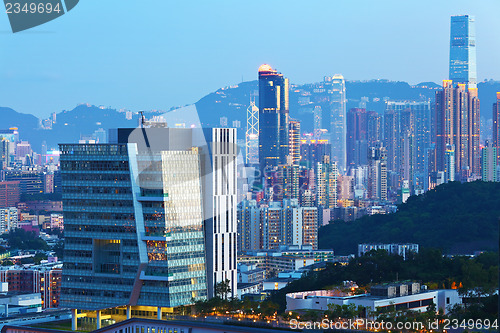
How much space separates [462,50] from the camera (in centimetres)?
16725

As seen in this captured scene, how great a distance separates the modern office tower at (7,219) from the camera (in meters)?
115

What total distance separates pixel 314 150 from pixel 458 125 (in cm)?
2154

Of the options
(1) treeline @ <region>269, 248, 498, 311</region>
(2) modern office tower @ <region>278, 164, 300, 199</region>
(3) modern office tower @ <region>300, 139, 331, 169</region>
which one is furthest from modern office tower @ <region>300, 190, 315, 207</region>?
(1) treeline @ <region>269, 248, 498, 311</region>

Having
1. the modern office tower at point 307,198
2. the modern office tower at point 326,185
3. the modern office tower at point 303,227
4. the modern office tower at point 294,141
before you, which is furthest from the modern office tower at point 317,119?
the modern office tower at point 303,227

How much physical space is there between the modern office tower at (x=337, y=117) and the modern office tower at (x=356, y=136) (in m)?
1.40

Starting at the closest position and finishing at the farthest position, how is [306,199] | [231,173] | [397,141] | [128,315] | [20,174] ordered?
[128,315] < [231,173] < [306,199] < [20,174] < [397,141]

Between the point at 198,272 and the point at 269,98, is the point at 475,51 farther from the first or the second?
the point at 198,272

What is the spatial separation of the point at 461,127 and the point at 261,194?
165 ft

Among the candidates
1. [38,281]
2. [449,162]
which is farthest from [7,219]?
[449,162]

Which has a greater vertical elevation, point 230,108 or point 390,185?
point 230,108

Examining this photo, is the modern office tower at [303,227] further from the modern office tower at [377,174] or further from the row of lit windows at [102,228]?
the modern office tower at [377,174]

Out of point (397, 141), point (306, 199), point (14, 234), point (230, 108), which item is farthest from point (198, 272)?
point (397, 141)

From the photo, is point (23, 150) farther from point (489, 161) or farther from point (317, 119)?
point (489, 161)

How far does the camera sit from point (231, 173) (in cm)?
4281
